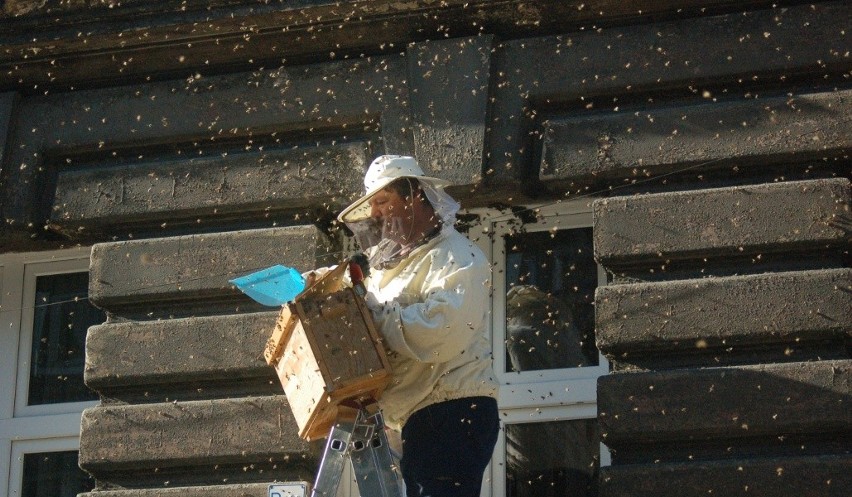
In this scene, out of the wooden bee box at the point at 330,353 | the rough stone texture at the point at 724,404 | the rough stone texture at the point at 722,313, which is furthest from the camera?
the rough stone texture at the point at 722,313

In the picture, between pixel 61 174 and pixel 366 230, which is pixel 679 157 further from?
pixel 61 174

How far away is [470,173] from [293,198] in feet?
3.26

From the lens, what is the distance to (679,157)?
7559 millimetres

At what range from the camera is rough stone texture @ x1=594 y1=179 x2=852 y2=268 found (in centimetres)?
729

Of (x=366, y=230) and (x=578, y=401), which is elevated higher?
(x=366, y=230)

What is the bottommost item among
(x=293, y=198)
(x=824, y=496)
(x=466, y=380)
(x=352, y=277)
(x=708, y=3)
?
(x=824, y=496)

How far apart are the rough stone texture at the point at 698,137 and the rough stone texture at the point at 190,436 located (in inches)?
74.0

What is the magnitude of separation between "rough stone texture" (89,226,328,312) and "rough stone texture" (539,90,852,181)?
1379 mm

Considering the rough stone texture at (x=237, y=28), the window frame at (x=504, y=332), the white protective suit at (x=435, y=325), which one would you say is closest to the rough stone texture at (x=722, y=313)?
the window frame at (x=504, y=332)

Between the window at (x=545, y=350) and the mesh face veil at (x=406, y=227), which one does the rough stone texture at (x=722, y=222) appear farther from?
the mesh face veil at (x=406, y=227)

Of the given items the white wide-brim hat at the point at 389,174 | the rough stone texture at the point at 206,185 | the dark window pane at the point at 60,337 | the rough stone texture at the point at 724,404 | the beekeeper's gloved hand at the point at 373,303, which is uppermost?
the rough stone texture at the point at 206,185

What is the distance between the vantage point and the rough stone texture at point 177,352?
798 cm

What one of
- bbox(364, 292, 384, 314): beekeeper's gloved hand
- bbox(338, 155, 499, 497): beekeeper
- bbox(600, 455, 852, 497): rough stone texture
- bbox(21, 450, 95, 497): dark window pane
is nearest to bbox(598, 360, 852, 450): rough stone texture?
bbox(600, 455, 852, 497): rough stone texture

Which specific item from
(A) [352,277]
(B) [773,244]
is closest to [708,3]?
(B) [773,244]
